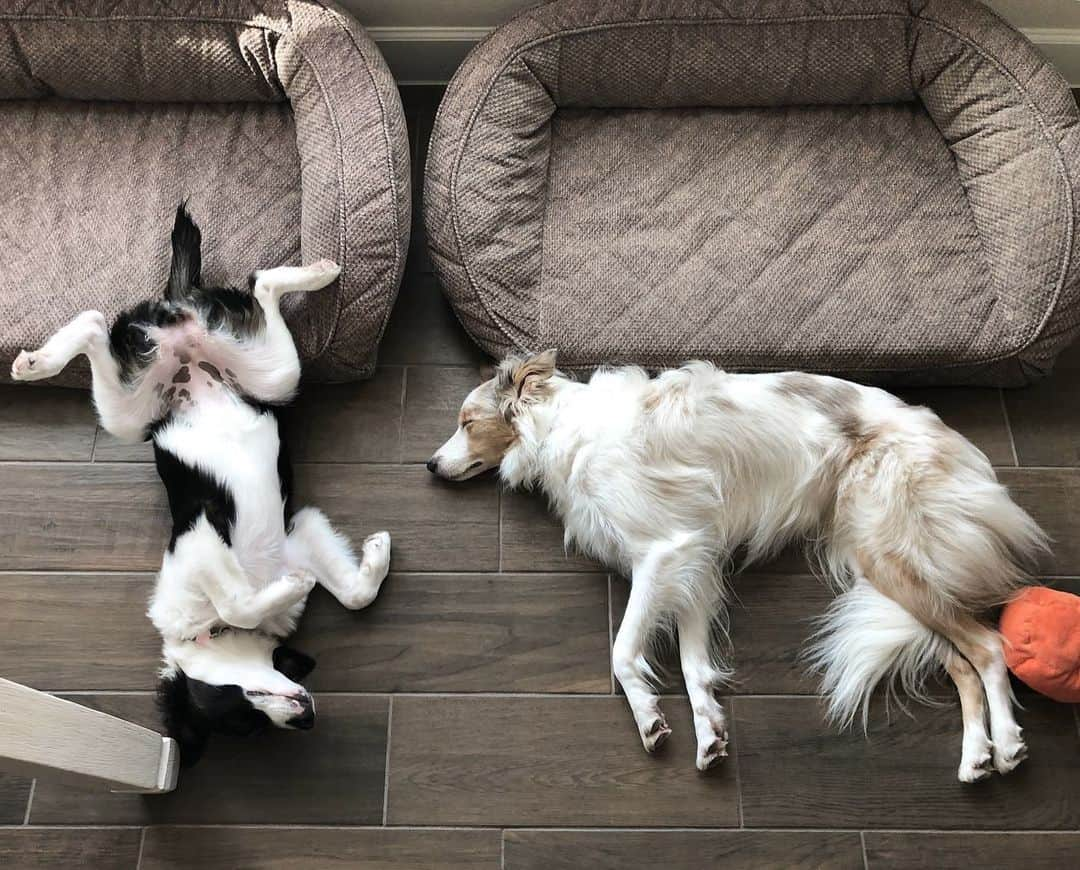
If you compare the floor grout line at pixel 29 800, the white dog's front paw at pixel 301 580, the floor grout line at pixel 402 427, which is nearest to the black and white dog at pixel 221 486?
the white dog's front paw at pixel 301 580

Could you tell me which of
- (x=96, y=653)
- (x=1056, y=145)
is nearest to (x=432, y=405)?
(x=96, y=653)

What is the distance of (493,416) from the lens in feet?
7.22

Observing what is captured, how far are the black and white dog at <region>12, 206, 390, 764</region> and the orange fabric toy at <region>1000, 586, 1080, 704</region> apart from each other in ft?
4.53

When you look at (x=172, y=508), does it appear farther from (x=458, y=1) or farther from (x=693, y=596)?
(x=458, y=1)

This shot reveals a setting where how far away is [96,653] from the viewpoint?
7.07 feet

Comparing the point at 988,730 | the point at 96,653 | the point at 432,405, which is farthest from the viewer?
the point at 432,405

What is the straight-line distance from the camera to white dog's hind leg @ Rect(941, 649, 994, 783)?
1971 mm

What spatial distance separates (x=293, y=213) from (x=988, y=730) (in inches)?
79.3

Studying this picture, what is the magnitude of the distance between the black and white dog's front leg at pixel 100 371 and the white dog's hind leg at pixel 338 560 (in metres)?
0.43

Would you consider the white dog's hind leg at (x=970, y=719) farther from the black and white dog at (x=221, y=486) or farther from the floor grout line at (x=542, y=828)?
the black and white dog at (x=221, y=486)

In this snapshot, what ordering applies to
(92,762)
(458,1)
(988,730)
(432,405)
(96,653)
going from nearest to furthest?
(92,762), (988,730), (96,653), (432,405), (458,1)

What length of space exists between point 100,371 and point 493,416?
88cm

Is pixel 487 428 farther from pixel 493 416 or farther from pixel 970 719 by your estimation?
pixel 970 719

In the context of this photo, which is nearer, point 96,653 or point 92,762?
point 92,762
